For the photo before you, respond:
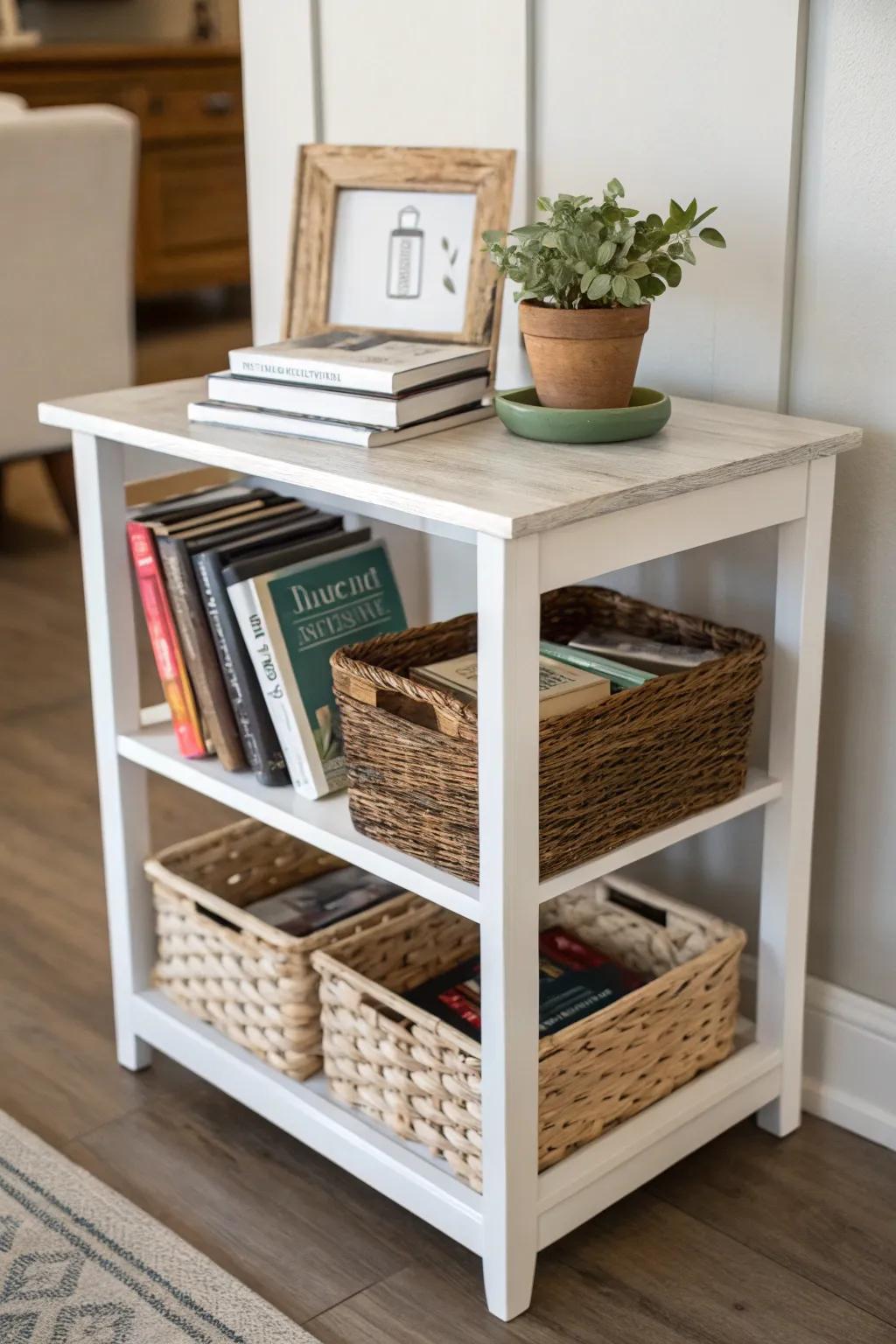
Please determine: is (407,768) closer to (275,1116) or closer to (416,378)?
(416,378)

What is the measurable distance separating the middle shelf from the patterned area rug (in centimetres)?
38

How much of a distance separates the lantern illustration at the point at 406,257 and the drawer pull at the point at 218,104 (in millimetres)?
4371

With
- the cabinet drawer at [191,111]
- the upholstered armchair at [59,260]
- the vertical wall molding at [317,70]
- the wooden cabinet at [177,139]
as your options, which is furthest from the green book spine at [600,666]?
the cabinet drawer at [191,111]

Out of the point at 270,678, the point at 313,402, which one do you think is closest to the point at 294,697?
the point at 270,678

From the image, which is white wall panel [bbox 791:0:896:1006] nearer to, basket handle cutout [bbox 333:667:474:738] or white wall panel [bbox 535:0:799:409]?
white wall panel [bbox 535:0:799:409]

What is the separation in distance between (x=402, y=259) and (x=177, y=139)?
4.32m

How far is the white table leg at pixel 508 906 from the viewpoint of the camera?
1126mm

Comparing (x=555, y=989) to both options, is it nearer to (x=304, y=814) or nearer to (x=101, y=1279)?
(x=304, y=814)

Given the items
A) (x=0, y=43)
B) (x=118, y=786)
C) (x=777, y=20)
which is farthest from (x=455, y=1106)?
(x=0, y=43)

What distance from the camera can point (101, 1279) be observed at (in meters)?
1.33

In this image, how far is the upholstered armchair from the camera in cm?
327

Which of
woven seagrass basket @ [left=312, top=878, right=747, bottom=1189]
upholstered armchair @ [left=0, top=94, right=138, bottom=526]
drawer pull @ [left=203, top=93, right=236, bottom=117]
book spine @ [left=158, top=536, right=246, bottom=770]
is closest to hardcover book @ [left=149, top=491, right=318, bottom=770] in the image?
book spine @ [left=158, top=536, right=246, bottom=770]

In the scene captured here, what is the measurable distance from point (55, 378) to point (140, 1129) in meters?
2.26

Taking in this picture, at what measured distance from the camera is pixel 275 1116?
58.7 inches
